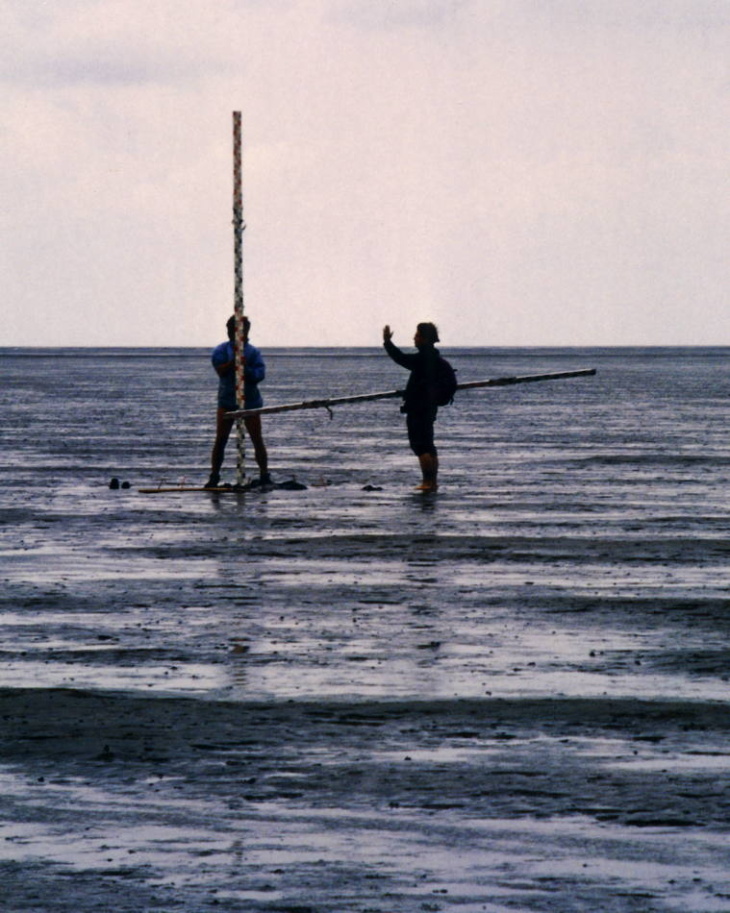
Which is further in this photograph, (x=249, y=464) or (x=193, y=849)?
(x=249, y=464)

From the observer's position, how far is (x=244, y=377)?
2111 centimetres

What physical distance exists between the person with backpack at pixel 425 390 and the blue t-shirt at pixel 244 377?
1407mm

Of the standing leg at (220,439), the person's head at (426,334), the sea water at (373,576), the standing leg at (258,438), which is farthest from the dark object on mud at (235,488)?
the person's head at (426,334)

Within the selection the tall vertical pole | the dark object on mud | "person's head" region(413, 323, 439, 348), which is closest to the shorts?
"person's head" region(413, 323, 439, 348)

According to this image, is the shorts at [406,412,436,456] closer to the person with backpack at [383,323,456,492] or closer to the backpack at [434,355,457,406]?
the person with backpack at [383,323,456,492]

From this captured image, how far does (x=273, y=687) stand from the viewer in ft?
30.1

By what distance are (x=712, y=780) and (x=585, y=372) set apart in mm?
14942

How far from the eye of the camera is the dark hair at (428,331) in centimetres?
2145

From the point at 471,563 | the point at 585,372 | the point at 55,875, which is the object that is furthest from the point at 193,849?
the point at 585,372

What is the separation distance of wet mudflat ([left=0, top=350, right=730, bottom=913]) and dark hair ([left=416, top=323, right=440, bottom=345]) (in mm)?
2463

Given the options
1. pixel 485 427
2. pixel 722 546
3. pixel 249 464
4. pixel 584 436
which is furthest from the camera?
pixel 485 427

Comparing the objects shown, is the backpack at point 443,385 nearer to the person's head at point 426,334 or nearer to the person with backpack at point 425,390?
the person with backpack at point 425,390

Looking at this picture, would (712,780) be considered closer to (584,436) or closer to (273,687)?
(273,687)

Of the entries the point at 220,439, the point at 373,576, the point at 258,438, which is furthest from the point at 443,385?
the point at 373,576
